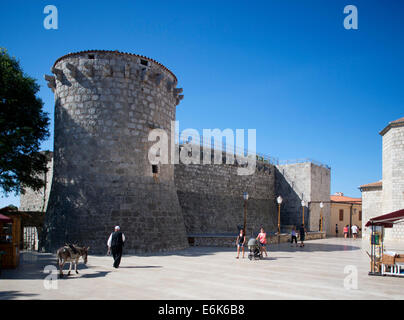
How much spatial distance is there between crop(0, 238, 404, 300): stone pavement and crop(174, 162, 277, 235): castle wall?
37.1 ft

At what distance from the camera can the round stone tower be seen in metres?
13.3

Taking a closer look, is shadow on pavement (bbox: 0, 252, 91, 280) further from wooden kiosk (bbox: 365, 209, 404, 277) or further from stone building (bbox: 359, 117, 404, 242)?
stone building (bbox: 359, 117, 404, 242)

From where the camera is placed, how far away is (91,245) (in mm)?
12812

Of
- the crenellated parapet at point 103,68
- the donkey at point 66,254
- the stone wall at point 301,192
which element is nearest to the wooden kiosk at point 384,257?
the donkey at point 66,254

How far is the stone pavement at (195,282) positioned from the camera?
6.53 metres

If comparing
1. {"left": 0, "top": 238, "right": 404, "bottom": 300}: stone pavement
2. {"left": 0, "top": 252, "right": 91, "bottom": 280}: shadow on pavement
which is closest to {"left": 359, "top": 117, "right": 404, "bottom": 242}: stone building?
{"left": 0, "top": 238, "right": 404, "bottom": 300}: stone pavement

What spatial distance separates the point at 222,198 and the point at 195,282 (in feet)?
59.8

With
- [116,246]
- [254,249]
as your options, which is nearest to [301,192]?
[254,249]

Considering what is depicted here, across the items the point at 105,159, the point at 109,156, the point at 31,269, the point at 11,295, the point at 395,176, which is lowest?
the point at 31,269

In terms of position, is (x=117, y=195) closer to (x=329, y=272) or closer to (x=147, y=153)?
(x=147, y=153)

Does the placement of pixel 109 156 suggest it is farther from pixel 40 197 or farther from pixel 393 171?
pixel 393 171

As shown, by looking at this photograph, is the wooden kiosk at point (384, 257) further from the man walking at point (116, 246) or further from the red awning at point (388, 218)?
the man walking at point (116, 246)

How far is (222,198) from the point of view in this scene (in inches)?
1020
